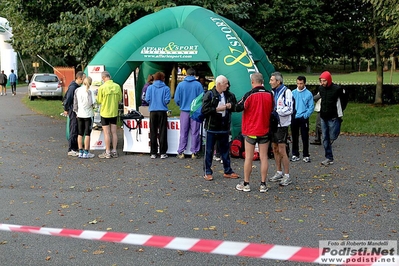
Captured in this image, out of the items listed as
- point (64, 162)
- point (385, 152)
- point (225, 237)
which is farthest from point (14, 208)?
point (385, 152)

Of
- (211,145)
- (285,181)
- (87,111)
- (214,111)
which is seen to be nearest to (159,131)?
(87,111)

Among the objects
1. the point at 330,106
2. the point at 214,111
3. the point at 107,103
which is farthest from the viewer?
the point at 107,103

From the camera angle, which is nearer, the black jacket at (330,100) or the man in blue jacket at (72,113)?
the black jacket at (330,100)

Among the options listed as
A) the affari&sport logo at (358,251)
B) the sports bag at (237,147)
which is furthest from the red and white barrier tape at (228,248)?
the sports bag at (237,147)

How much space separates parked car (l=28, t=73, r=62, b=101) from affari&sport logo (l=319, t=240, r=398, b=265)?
2950 centimetres

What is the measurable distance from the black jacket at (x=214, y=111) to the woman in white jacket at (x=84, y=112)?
11.7 feet

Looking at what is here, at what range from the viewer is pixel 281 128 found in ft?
33.7

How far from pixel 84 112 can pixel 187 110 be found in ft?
7.24

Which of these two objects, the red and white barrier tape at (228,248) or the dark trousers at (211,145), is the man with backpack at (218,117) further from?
the red and white barrier tape at (228,248)

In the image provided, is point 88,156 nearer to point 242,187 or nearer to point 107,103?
point 107,103

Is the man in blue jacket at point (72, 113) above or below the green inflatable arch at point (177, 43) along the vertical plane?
below

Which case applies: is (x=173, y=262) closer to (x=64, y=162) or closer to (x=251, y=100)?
(x=251, y=100)

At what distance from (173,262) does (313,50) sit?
26.3 metres

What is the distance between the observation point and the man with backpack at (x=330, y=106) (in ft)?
39.2
